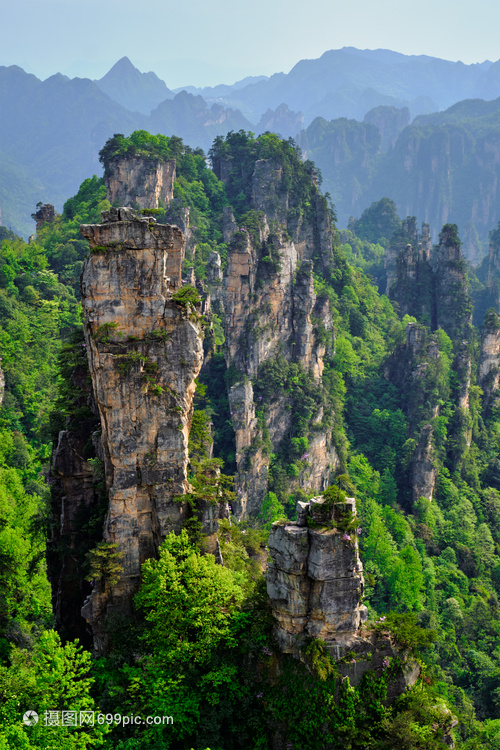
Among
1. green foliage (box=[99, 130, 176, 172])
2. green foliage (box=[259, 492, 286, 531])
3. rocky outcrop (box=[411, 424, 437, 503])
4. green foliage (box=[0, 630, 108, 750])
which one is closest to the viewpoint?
green foliage (box=[0, 630, 108, 750])

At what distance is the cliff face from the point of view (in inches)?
1898

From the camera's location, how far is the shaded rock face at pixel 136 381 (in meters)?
20.4

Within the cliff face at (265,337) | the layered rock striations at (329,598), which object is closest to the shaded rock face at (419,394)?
the cliff face at (265,337)

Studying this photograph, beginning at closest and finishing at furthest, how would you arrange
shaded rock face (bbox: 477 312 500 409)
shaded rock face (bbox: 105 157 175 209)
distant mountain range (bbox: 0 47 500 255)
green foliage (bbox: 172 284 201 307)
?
1. green foliage (bbox: 172 284 201 307)
2. shaded rock face (bbox: 105 157 175 209)
3. shaded rock face (bbox: 477 312 500 409)
4. distant mountain range (bbox: 0 47 500 255)

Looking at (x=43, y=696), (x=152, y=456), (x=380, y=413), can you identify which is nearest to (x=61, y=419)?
(x=152, y=456)

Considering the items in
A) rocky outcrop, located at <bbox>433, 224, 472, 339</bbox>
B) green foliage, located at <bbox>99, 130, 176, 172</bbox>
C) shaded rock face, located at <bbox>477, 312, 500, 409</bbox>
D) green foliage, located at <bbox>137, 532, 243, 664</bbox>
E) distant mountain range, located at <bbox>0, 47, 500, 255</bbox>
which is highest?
distant mountain range, located at <bbox>0, 47, 500, 255</bbox>

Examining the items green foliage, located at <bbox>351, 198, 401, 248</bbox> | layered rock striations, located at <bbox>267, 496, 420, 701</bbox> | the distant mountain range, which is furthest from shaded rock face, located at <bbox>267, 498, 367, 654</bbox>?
the distant mountain range

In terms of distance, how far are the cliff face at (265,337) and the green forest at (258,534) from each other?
84cm

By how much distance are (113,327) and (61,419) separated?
6.53 metres

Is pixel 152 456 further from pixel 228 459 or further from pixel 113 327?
pixel 228 459

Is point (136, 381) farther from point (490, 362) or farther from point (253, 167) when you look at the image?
point (253, 167)

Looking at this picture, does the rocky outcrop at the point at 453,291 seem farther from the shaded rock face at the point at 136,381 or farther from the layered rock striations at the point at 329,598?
the layered rock striations at the point at 329,598

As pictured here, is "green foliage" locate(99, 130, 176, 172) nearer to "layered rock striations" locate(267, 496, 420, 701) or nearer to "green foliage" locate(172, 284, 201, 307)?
"green foliage" locate(172, 284, 201, 307)

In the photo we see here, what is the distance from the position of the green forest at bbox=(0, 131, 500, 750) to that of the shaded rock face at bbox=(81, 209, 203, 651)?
0.95 metres
